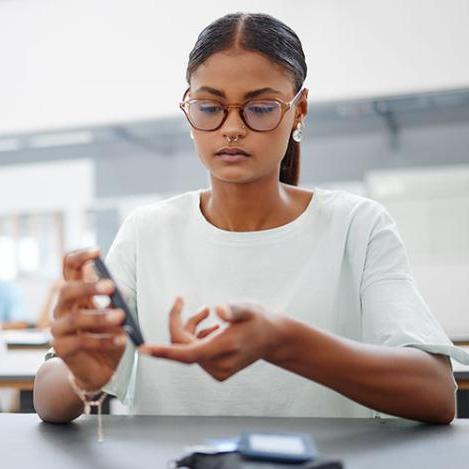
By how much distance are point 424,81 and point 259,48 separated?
11.2ft

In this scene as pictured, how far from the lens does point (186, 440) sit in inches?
40.9

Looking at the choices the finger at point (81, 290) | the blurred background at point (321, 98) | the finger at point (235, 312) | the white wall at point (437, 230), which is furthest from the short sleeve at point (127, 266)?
the white wall at point (437, 230)

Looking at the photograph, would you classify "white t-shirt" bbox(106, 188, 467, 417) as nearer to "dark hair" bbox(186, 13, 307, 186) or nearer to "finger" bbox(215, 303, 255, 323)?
"dark hair" bbox(186, 13, 307, 186)

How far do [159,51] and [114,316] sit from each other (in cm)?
427

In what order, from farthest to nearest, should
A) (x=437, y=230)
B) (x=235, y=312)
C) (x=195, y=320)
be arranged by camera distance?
(x=437, y=230) → (x=195, y=320) → (x=235, y=312)

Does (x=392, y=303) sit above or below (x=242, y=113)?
below

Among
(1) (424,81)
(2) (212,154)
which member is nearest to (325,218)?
(2) (212,154)

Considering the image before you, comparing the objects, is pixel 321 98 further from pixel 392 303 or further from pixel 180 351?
pixel 180 351

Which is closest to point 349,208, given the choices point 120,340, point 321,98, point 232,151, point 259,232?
point 259,232

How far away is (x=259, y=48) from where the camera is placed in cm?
131

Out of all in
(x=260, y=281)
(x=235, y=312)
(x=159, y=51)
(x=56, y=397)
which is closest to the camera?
(x=235, y=312)

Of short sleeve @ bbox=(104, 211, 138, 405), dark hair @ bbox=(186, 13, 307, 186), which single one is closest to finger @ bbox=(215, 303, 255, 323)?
short sleeve @ bbox=(104, 211, 138, 405)

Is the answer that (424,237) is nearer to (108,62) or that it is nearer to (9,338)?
(108,62)

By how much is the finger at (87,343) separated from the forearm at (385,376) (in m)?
0.24
